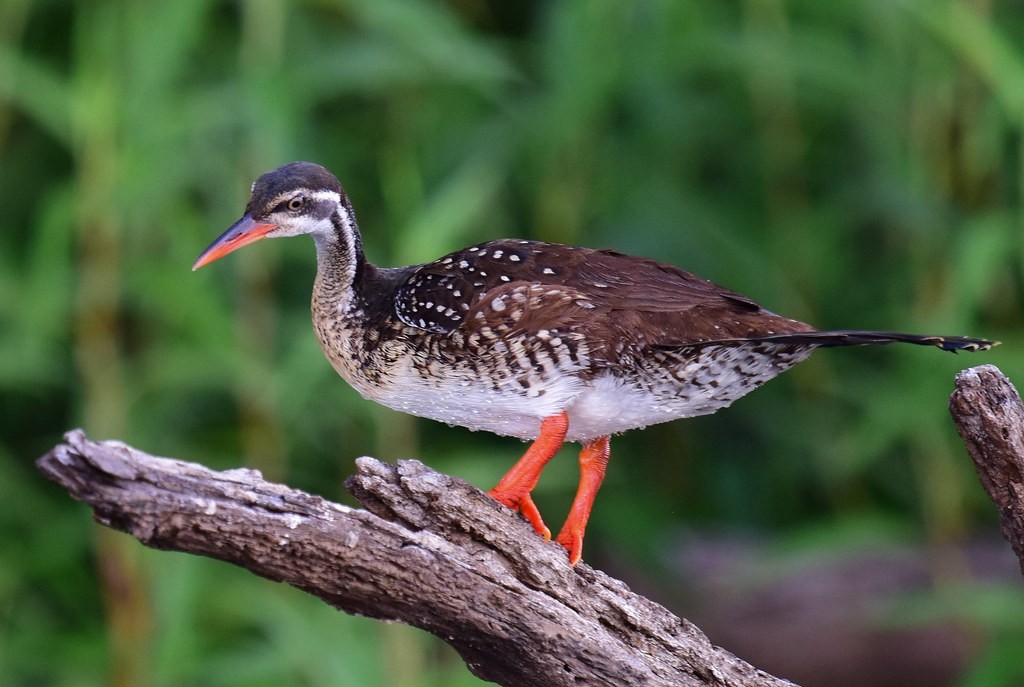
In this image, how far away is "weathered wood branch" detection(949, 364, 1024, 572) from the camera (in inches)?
159

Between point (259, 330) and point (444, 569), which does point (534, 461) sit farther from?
point (259, 330)

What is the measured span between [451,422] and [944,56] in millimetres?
4428

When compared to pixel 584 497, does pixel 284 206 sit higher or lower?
higher

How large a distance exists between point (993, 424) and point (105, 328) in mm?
3767

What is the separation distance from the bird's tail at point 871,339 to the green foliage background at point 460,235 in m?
2.11

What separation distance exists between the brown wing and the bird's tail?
0.33 ft

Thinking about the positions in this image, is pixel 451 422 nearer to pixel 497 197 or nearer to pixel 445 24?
pixel 445 24

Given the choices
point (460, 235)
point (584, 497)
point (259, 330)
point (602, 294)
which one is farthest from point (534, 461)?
point (460, 235)

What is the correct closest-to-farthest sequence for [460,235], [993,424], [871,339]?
[993,424], [871,339], [460,235]

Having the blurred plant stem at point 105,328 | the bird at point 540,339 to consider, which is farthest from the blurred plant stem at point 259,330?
the bird at point 540,339

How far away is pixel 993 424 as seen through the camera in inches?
159

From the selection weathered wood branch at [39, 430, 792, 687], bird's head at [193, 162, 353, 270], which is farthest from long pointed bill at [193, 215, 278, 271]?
weathered wood branch at [39, 430, 792, 687]

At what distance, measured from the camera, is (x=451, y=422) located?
191 inches

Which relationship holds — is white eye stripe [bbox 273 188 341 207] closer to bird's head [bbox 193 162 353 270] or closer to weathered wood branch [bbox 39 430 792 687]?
bird's head [bbox 193 162 353 270]
